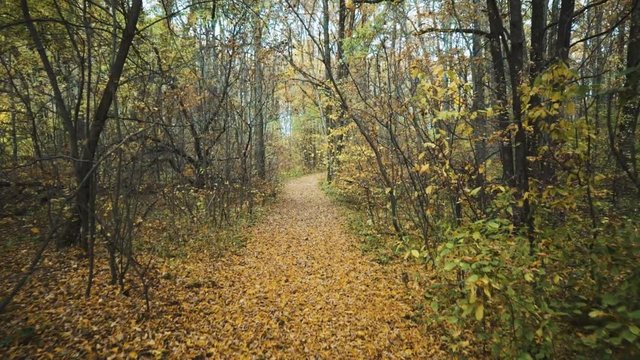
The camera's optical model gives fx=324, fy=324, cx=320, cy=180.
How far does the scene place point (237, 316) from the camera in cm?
479

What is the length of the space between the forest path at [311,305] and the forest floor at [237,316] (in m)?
0.02

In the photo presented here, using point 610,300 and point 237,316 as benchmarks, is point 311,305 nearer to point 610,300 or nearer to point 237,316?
point 237,316

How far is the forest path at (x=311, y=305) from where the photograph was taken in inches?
162

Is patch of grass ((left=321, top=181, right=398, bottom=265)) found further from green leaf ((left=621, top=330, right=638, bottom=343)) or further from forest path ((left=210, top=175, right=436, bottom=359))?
green leaf ((left=621, top=330, right=638, bottom=343))

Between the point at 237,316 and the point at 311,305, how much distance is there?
3.75ft

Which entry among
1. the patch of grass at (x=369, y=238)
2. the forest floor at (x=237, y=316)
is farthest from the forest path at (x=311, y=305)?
the patch of grass at (x=369, y=238)

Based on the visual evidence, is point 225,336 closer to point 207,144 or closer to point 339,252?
point 339,252

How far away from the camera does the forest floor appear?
12.7 ft

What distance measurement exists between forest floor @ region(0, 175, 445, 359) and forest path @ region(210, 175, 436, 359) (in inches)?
0.6

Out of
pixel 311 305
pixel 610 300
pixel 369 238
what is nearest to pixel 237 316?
pixel 311 305

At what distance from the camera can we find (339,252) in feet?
24.7

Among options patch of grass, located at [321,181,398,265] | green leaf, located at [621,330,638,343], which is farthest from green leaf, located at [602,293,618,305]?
patch of grass, located at [321,181,398,265]

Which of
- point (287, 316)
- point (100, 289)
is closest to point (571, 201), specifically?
point (287, 316)

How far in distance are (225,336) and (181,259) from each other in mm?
2770
